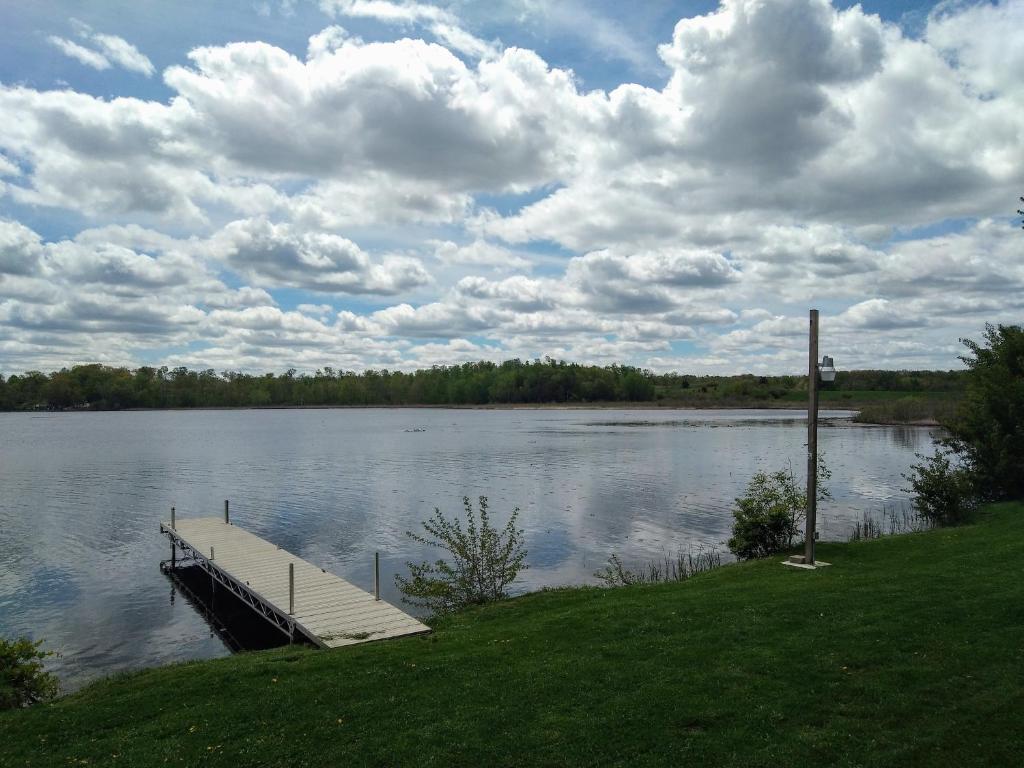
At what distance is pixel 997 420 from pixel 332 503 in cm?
3022

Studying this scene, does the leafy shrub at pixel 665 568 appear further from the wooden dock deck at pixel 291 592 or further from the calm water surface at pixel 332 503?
the wooden dock deck at pixel 291 592

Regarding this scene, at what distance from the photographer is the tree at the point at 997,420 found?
2588 centimetres

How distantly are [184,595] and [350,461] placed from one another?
3725 centimetres

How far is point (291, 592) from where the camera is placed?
1609 centimetres

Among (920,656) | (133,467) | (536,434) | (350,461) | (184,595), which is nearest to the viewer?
(920,656)

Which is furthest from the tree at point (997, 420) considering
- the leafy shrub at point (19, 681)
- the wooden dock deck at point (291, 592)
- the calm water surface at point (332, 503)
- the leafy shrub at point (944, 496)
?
the leafy shrub at point (19, 681)

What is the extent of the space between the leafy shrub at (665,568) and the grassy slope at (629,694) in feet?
27.8

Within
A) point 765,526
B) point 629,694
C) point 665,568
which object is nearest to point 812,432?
point 765,526

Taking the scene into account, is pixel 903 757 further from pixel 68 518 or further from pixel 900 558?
pixel 68 518

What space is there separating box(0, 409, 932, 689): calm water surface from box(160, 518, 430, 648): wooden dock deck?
1469 mm

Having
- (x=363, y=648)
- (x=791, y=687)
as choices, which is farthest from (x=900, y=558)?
(x=363, y=648)

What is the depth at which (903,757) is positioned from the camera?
22.2 feet

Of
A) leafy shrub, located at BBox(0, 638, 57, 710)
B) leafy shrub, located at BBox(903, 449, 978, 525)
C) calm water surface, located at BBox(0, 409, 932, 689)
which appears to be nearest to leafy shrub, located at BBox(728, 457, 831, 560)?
calm water surface, located at BBox(0, 409, 932, 689)

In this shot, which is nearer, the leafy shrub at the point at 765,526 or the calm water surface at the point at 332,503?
the leafy shrub at the point at 765,526
